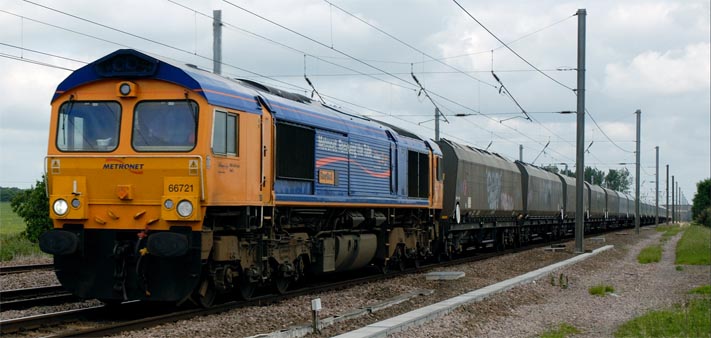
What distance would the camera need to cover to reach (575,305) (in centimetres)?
1545

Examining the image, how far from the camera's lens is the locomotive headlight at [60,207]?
1254cm

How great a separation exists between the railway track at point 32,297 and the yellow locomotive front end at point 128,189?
5.32 feet

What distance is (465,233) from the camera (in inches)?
1130

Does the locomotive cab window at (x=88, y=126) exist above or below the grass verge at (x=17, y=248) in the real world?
above

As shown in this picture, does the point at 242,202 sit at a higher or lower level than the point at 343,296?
higher

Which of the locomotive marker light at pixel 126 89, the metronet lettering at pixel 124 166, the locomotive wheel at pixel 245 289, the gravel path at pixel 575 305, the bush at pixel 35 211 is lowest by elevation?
the gravel path at pixel 575 305

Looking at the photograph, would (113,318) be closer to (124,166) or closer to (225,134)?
(124,166)

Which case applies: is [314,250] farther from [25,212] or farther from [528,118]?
[528,118]

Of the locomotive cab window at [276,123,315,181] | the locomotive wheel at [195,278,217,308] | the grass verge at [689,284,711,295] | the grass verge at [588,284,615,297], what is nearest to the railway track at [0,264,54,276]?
the locomotive wheel at [195,278,217,308]

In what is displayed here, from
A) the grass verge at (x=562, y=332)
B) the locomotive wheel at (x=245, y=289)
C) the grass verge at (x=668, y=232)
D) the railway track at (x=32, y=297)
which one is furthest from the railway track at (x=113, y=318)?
the grass verge at (x=668, y=232)

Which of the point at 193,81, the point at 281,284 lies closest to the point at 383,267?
the point at 281,284

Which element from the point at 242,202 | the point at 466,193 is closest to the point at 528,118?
the point at 466,193

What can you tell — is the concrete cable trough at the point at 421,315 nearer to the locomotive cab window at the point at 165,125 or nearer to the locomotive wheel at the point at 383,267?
the locomotive wheel at the point at 383,267

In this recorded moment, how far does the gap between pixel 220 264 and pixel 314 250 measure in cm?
377
